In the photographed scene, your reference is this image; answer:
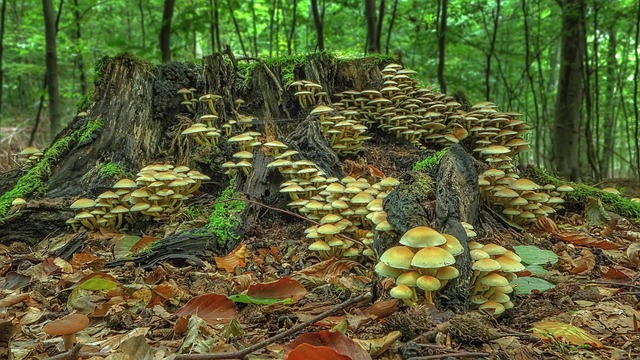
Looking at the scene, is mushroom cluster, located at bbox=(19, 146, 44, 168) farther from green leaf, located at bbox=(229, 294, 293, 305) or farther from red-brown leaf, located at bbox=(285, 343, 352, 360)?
red-brown leaf, located at bbox=(285, 343, 352, 360)

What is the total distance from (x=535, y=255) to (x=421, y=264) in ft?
6.80

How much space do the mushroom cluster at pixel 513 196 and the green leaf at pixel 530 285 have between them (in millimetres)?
1385

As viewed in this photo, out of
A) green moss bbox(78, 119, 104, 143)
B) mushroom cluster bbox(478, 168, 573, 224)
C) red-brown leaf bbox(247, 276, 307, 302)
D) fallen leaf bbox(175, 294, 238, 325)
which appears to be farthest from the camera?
green moss bbox(78, 119, 104, 143)

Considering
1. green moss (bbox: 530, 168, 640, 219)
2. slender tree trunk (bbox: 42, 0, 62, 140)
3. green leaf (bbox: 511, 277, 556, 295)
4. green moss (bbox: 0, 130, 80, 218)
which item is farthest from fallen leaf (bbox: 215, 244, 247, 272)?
slender tree trunk (bbox: 42, 0, 62, 140)

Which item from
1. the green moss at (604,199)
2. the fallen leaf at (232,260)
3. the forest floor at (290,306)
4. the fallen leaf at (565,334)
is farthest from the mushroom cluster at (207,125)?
the green moss at (604,199)

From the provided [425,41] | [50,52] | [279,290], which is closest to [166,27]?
[50,52]

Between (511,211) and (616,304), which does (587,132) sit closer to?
(511,211)

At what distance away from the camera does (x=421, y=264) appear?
2.36 m

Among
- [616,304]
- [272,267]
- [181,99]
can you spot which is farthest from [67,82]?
[616,304]

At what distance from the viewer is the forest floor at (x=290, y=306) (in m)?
2.21

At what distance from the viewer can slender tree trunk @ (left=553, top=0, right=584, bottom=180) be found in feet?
33.7

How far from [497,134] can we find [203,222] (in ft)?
13.0

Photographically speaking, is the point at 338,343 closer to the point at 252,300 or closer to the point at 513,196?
the point at 252,300

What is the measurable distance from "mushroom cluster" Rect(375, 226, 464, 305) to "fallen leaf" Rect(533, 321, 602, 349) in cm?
57
